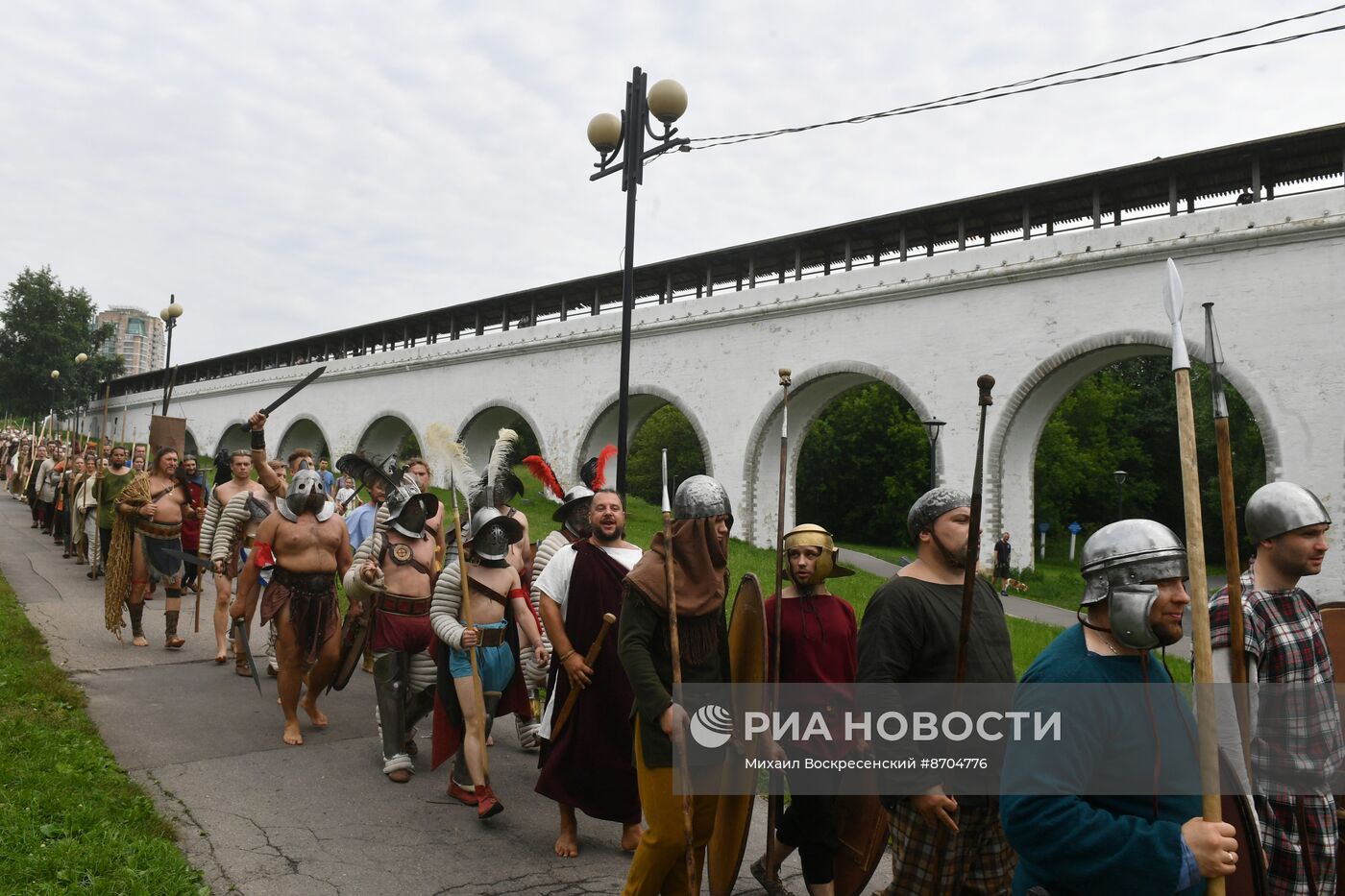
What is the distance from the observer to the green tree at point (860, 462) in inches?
1421

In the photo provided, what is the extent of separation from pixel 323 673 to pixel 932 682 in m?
4.61

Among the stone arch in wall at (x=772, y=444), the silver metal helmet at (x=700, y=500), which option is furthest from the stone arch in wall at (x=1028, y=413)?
the silver metal helmet at (x=700, y=500)

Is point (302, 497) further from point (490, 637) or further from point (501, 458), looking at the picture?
point (490, 637)

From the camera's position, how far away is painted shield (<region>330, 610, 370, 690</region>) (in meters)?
6.35

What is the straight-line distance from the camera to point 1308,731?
9.56 ft

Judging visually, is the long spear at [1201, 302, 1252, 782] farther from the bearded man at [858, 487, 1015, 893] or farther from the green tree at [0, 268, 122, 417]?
the green tree at [0, 268, 122, 417]

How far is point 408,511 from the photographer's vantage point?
5703 mm

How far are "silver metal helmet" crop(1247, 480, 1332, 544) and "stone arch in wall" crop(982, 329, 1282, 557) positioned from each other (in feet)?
42.4

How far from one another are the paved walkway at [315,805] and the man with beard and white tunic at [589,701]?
269mm

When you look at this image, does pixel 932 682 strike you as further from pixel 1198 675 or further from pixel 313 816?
pixel 313 816

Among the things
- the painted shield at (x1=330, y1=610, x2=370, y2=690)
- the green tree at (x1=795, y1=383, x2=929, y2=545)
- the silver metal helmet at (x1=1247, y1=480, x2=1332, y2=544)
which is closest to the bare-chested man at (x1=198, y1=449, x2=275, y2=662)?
the painted shield at (x1=330, y1=610, x2=370, y2=690)

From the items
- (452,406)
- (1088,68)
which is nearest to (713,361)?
(452,406)

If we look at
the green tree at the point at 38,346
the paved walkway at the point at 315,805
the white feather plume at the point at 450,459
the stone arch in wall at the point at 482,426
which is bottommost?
the paved walkway at the point at 315,805

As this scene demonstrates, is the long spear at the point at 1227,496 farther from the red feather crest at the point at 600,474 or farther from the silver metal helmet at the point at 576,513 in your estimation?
the red feather crest at the point at 600,474
